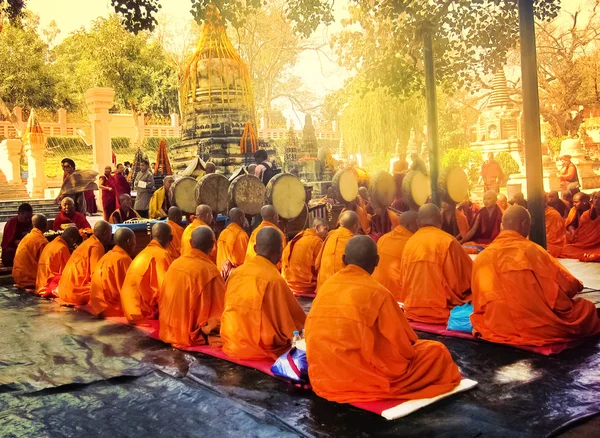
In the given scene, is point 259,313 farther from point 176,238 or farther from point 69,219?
point 69,219

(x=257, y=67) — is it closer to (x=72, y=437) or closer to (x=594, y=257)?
(x=594, y=257)

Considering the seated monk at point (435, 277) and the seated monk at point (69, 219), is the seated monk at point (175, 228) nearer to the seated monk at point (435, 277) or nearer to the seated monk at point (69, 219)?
the seated monk at point (69, 219)

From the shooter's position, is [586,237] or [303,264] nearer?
[303,264]

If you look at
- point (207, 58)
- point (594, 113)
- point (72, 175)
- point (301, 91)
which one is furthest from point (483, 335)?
point (301, 91)

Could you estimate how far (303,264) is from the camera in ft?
28.8

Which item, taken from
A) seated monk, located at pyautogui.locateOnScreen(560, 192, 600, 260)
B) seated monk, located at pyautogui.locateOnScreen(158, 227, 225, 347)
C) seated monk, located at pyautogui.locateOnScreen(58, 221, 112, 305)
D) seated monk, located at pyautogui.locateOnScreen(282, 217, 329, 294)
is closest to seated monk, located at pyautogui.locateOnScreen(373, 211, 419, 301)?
seated monk, located at pyautogui.locateOnScreen(282, 217, 329, 294)

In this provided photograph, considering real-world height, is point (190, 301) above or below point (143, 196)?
below

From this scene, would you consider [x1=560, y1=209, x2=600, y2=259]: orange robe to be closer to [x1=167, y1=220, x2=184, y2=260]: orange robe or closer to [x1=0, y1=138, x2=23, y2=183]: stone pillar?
[x1=167, y1=220, x2=184, y2=260]: orange robe

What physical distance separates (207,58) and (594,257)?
14704 mm

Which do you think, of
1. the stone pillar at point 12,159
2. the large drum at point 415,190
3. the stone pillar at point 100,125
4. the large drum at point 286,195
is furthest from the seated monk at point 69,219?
the stone pillar at point 12,159

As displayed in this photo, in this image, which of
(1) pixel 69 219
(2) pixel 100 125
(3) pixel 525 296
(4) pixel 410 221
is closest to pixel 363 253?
(3) pixel 525 296

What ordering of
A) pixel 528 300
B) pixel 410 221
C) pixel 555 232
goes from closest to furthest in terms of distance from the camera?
pixel 528 300
pixel 410 221
pixel 555 232

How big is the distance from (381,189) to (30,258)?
587cm

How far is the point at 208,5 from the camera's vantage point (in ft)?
22.3
